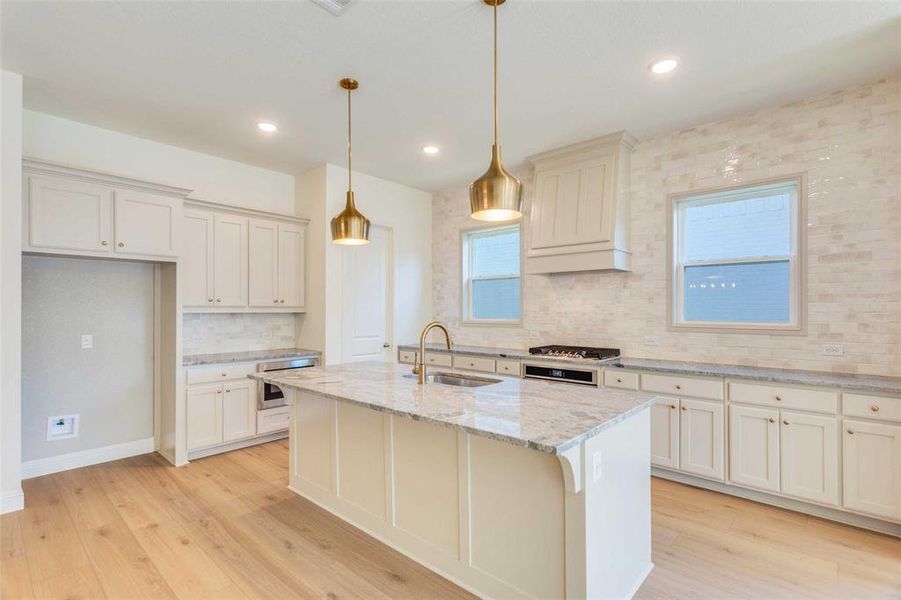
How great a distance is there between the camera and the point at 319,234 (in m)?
4.57

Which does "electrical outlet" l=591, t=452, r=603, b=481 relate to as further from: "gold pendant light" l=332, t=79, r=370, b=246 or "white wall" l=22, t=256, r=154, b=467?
"white wall" l=22, t=256, r=154, b=467

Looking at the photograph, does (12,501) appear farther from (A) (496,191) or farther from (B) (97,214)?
(A) (496,191)

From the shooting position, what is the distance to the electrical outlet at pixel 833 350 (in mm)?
2959

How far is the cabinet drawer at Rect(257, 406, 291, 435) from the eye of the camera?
417 cm

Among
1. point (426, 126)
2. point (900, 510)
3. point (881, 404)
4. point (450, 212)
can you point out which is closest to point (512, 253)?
point (450, 212)

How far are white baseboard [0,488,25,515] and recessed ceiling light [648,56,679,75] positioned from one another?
4.90 metres

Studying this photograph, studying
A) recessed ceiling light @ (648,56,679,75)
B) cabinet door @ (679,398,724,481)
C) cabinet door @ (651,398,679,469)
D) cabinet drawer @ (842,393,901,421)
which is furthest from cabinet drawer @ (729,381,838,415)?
recessed ceiling light @ (648,56,679,75)

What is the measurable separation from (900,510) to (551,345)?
259 centimetres

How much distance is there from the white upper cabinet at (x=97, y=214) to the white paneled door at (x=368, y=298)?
5.40 feet

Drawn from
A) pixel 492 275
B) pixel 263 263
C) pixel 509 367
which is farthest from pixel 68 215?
pixel 492 275

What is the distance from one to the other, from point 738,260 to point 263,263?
14.2 feet

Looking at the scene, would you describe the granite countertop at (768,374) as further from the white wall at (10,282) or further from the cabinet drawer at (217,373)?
the white wall at (10,282)

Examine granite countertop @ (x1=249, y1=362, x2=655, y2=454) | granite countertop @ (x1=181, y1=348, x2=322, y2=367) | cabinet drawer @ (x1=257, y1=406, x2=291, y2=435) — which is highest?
granite countertop @ (x1=249, y1=362, x2=655, y2=454)

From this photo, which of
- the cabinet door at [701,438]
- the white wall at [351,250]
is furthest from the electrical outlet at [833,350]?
the white wall at [351,250]
